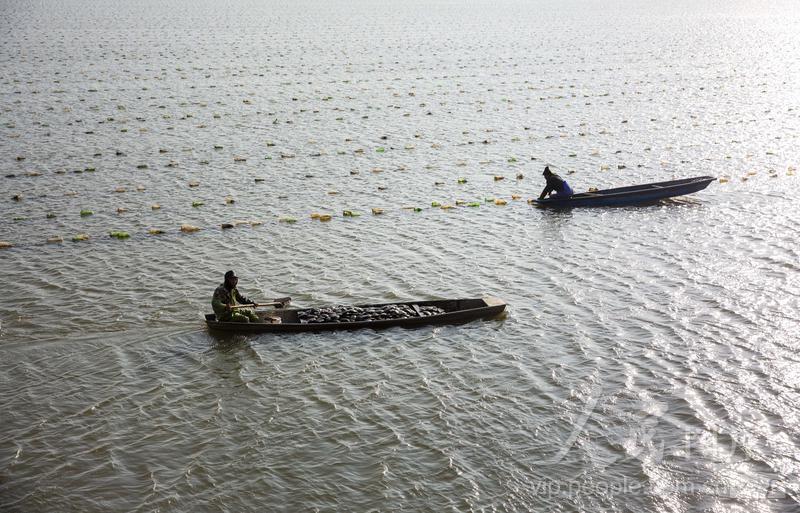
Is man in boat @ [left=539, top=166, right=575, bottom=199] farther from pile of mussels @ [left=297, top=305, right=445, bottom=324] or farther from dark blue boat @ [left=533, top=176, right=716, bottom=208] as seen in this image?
pile of mussels @ [left=297, top=305, right=445, bottom=324]

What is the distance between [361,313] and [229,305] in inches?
144

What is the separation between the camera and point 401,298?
24.4m

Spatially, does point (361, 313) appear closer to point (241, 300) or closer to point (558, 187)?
point (241, 300)

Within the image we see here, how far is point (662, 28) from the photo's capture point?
106 m

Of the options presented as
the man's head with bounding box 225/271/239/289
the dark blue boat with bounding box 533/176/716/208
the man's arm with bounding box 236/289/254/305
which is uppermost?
the dark blue boat with bounding box 533/176/716/208

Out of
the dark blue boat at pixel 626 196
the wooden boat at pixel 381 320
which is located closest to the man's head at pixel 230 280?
the wooden boat at pixel 381 320

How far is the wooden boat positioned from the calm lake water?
0.31 meters

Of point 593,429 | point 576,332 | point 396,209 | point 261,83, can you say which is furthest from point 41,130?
point 593,429

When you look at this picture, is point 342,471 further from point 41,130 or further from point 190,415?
point 41,130

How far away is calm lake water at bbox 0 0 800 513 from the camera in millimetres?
16141

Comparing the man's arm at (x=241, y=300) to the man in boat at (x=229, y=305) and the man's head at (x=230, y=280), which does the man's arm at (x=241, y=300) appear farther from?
the man's head at (x=230, y=280)

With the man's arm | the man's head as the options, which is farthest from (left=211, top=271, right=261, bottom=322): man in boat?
the man's arm

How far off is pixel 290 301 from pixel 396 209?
10.3 metres

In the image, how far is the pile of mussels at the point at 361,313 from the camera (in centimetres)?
2231
